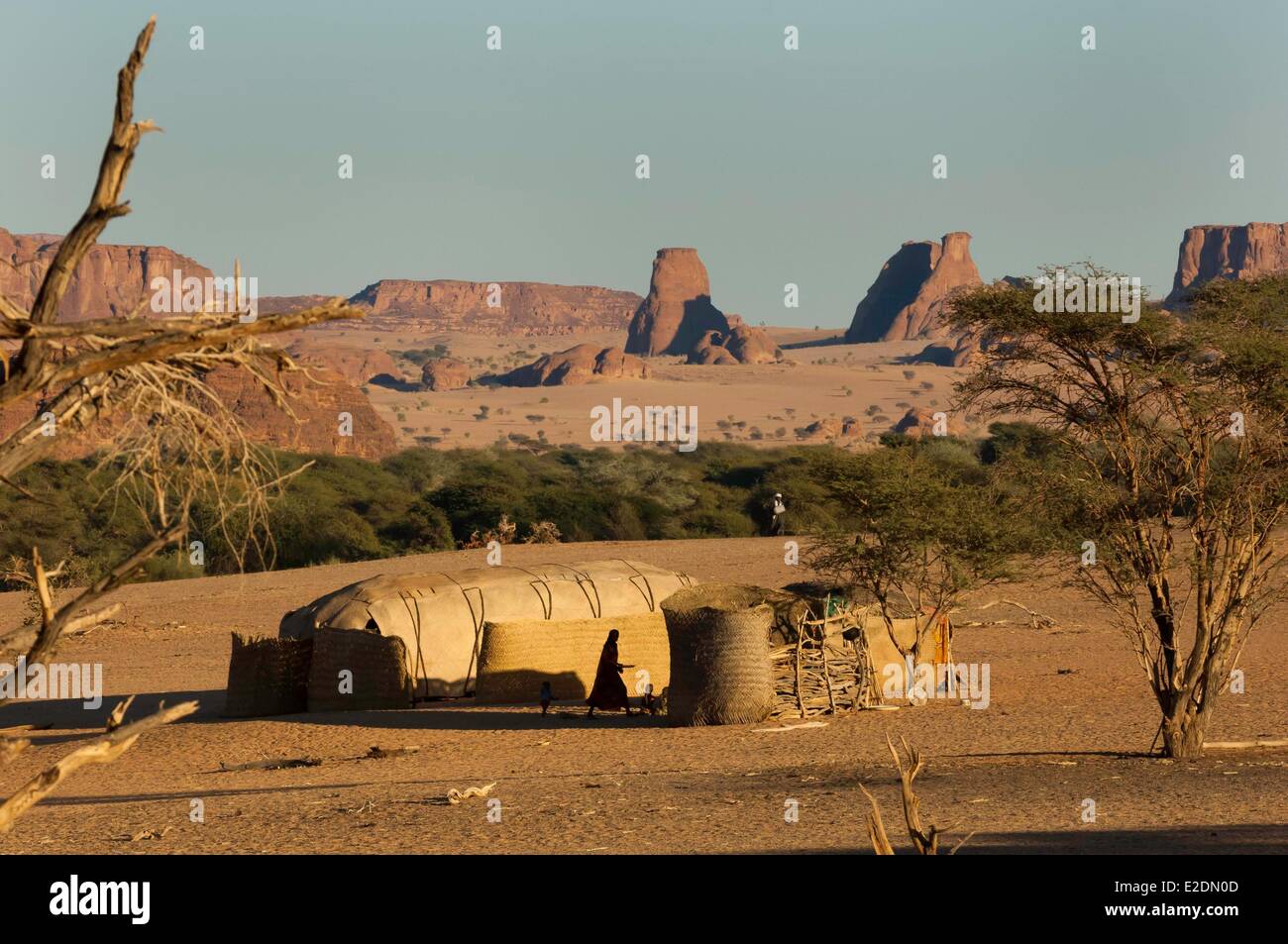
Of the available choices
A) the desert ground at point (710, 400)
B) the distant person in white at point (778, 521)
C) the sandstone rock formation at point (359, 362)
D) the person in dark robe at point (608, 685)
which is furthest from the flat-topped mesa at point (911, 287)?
the person in dark robe at point (608, 685)

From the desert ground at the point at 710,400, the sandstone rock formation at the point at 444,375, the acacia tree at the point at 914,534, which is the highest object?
the sandstone rock formation at the point at 444,375

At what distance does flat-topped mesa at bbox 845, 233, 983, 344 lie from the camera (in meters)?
167

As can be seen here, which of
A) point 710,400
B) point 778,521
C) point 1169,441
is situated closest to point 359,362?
point 710,400

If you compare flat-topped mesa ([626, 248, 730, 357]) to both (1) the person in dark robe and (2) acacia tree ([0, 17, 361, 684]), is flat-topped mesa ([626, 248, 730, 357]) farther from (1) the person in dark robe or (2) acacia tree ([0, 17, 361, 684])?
(2) acacia tree ([0, 17, 361, 684])

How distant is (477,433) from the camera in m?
105

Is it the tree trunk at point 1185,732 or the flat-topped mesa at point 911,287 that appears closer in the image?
the tree trunk at point 1185,732

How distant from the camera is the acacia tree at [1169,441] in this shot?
40.6 feet

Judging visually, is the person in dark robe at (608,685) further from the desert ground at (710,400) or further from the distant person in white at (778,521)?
the desert ground at (710,400)

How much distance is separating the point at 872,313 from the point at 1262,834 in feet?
545

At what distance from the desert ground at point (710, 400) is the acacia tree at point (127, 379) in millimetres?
88645

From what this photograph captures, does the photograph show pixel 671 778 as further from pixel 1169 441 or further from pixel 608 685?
pixel 1169 441

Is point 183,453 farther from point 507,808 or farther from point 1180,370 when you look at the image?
point 1180,370
